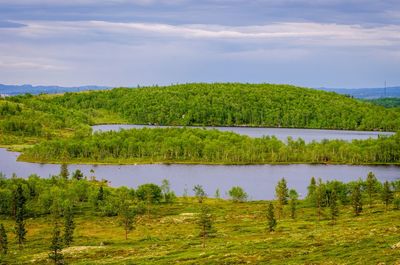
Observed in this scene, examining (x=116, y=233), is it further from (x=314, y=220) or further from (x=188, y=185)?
(x=188, y=185)

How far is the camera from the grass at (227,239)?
3316 inches

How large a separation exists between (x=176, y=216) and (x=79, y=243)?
1317 inches

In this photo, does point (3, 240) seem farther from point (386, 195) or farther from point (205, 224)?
point (386, 195)

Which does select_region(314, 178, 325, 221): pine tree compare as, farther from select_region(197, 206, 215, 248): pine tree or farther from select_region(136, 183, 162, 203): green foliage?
select_region(136, 183, 162, 203): green foliage

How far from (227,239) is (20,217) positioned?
37.6m

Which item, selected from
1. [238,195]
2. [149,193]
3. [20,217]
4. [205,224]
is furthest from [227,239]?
[238,195]

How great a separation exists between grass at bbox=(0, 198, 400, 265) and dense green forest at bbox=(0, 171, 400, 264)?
188 mm

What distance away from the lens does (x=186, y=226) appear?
129 meters

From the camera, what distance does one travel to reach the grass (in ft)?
276

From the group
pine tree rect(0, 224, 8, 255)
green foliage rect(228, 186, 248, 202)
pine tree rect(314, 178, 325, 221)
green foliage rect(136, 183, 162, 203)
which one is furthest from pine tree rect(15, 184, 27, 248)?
pine tree rect(314, 178, 325, 221)

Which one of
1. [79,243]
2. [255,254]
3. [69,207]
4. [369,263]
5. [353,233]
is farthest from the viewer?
[69,207]

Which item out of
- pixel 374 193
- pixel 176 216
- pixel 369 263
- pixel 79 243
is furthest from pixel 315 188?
pixel 369 263

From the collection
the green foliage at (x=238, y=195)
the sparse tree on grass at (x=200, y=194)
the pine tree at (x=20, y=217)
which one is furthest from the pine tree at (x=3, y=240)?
the green foliage at (x=238, y=195)

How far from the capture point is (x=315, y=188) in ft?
510
